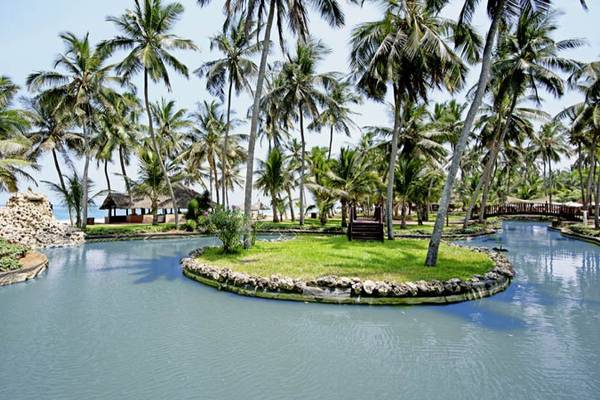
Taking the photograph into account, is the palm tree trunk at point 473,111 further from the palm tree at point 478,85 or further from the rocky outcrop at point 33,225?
the rocky outcrop at point 33,225

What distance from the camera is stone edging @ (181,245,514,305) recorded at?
7.91m

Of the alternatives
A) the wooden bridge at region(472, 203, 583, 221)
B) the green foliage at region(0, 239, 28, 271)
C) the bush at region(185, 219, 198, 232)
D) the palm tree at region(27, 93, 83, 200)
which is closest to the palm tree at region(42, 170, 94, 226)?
the palm tree at region(27, 93, 83, 200)

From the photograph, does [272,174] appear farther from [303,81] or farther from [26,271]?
[26,271]

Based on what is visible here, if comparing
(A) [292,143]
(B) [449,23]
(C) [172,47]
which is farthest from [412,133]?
(C) [172,47]

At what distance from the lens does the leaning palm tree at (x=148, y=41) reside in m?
20.0

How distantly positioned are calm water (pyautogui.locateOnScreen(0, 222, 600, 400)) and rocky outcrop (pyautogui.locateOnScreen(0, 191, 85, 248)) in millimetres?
9617

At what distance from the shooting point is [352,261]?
10828 mm

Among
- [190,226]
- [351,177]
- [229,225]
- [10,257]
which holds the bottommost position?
[10,257]

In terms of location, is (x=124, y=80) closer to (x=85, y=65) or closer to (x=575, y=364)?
(x=85, y=65)

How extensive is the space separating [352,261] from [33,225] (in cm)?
1691

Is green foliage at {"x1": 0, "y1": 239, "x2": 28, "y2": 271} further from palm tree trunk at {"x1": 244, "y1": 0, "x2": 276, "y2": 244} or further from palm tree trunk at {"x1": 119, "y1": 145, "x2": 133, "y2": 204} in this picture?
palm tree trunk at {"x1": 119, "y1": 145, "x2": 133, "y2": 204}

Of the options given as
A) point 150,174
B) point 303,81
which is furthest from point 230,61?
point 150,174

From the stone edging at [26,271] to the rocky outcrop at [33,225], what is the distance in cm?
539

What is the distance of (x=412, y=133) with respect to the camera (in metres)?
24.0
